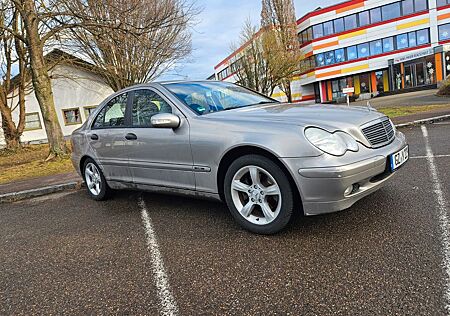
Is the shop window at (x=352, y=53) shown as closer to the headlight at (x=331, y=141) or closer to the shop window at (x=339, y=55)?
the shop window at (x=339, y=55)

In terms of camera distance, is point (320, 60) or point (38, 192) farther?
point (320, 60)

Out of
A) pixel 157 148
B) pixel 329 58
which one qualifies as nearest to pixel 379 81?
pixel 329 58

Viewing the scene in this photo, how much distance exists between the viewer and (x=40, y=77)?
10.6 m

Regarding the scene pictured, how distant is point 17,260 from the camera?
3.42 metres

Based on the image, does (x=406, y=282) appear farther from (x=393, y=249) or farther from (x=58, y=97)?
(x=58, y=97)

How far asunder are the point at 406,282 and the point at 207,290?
4.37ft

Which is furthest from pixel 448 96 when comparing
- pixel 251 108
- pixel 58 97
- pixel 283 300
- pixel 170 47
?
pixel 58 97

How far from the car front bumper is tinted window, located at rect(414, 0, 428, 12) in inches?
1561

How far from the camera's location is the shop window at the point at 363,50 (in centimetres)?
3778

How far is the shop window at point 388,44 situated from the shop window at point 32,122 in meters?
33.9

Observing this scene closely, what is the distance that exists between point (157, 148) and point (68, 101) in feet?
72.7

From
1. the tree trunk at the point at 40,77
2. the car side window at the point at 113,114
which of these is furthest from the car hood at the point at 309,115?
the tree trunk at the point at 40,77

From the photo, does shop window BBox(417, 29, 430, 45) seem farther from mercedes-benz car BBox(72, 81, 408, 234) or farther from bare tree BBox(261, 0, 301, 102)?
mercedes-benz car BBox(72, 81, 408, 234)

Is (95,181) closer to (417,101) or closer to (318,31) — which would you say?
(417,101)
